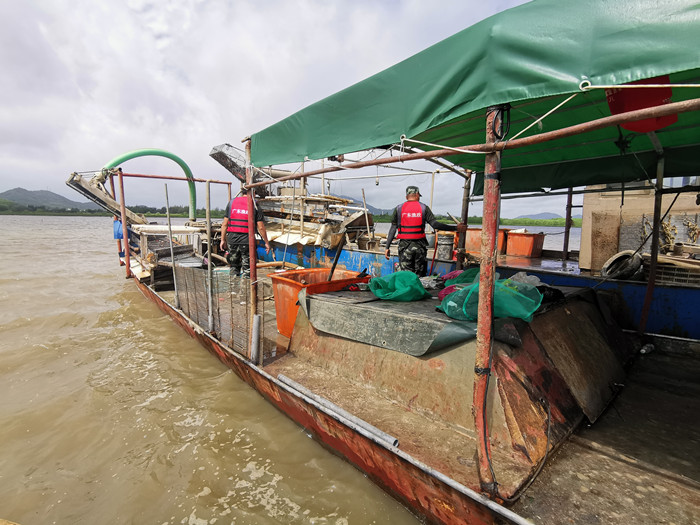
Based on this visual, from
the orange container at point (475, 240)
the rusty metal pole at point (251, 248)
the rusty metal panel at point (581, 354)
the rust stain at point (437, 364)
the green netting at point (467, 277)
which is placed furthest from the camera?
the orange container at point (475, 240)

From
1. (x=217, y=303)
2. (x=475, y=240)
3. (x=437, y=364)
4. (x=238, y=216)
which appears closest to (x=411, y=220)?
(x=437, y=364)

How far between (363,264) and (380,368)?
17.1 ft

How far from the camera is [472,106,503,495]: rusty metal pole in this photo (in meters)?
1.89

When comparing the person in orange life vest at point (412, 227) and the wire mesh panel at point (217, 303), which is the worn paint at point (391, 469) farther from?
the person in orange life vest at point (412, 227)

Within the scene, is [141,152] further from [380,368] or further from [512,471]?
[512,471]

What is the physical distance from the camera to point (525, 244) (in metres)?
9.23

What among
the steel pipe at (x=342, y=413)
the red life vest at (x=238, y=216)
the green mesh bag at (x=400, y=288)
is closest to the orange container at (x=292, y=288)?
the green mesh bag at (x=400, y=288)

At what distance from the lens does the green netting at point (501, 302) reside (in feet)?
8.27

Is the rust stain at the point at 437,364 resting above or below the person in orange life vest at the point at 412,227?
below

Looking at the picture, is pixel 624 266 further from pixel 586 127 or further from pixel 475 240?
pixel 586 127

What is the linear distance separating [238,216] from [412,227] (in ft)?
11.7

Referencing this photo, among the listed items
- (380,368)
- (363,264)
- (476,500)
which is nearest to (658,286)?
(380,368)

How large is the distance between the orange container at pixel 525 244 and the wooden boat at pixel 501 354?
455 centimetres

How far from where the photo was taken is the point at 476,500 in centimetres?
178
